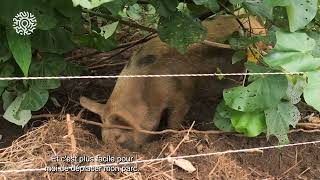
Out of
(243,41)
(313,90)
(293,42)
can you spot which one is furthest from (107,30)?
(313,90)

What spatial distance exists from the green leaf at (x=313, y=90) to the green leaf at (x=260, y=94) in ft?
1.08

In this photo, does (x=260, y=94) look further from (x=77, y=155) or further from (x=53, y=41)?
(x=53, y=41)

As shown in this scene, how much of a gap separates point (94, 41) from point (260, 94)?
0.91 metres

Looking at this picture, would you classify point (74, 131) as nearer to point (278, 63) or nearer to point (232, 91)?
point (232, 91)

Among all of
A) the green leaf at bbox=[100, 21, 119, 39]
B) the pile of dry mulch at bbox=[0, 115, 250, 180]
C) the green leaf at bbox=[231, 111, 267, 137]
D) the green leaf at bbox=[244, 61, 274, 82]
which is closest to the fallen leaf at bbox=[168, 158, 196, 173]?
the pile of dry mulch at bbox=[0, 115, 250, 180]

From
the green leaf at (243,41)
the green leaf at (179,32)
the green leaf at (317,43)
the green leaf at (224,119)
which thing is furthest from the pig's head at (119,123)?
the green leaf at (317,43)

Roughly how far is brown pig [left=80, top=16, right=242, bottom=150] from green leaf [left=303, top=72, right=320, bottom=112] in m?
0.93

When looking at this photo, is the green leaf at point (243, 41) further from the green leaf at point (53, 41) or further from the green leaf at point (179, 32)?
the green leaf at point (53, 41)

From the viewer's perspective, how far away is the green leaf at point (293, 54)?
1.68 m

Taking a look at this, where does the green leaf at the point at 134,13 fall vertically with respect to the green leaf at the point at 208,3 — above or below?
below

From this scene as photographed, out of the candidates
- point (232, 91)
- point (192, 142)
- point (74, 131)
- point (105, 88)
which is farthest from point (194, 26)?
point (105, 88)

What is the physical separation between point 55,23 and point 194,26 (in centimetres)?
56

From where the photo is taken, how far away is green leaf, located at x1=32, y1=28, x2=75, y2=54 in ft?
7.11

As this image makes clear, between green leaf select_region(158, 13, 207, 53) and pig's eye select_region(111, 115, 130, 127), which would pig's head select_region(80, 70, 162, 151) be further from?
green leaf select_region(158, 13, 207, 53)
